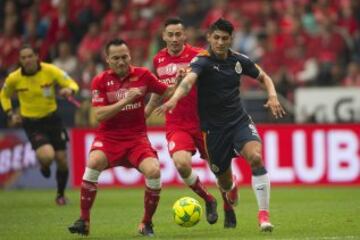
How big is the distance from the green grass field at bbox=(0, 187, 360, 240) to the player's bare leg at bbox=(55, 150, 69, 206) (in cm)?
20

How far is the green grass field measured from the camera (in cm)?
1204

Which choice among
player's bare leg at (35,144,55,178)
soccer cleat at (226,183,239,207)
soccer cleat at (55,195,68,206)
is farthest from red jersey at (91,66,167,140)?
soccer cleat at (55,195,68,206)

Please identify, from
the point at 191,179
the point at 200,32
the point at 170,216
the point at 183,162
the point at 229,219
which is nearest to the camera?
the point at 229,219

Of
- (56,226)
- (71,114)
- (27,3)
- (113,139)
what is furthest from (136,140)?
(27,3)

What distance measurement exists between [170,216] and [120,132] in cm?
288

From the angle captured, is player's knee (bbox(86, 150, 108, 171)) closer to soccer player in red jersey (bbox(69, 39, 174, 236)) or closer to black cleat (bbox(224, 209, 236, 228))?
soccer player in red jersey (bbox(69, 39, 174, 236))

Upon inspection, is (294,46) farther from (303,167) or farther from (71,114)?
(71,114)

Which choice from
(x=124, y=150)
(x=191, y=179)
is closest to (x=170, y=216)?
(x=191, y=179)

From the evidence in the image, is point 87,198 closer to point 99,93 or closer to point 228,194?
point 99,93

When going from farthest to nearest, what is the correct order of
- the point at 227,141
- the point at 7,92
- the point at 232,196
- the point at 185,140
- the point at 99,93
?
the point at 7,92
the point at 185,140
the point at 232,196
the point at 227,141
the point at 99,93

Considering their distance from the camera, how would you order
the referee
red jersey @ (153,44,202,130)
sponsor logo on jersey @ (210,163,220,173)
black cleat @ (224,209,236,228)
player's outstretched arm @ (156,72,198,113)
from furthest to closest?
the referee, red jersey @ (153,44,202,130), black cleat @ (224,209,236,228), sponsor logo on jersey @ (210,163,220,173), player's outstretched arm @ (156,72,198,113)

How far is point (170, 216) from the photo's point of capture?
14773 mm

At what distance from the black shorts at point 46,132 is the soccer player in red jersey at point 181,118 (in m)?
3.92

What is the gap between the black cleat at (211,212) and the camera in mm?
13172
